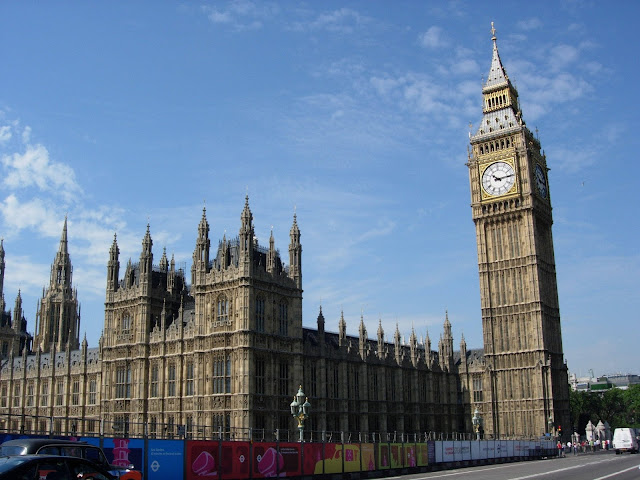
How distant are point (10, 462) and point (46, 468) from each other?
767 mm

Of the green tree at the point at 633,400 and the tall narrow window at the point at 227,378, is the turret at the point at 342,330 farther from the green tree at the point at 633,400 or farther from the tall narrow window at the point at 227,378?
the green tree at the point at 633,400

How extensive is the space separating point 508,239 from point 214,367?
4383 centimetres

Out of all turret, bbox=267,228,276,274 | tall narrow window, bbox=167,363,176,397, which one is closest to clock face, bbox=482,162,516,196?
turret, bbox=267,228,276,274

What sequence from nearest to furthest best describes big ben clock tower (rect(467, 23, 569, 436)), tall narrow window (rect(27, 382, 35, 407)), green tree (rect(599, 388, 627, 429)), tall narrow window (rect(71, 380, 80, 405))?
tall narrow window (rect(71, 380, 80, 405))
big ben clock tower (rect(467, 23, 569, 436))
tall narrow window (rect(27, 382, 35, 407))
green tree (rect(599, 388, 627, 429))

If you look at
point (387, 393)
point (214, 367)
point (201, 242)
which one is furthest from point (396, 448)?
point (387, 393)

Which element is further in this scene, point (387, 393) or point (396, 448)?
point (387, 393)

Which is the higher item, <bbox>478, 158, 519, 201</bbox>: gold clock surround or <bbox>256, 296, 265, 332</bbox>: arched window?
<bbox>478, 158, 519, 201</bbox>: gold clock surround

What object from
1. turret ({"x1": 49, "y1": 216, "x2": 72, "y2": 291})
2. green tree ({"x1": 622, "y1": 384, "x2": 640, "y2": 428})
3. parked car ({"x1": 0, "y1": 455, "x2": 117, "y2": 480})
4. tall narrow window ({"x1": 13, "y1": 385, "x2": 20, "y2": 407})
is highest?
turret ({"x1": 49, "y1": 216, "x2": 72, "y2": 291})

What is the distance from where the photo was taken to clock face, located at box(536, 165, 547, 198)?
3435 inches

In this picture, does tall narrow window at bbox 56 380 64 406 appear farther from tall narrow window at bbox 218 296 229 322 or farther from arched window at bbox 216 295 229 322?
tall narrow window at bbox 218 296 229 322

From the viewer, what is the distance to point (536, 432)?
7762 centimetres

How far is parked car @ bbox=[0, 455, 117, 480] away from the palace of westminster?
2837 cm

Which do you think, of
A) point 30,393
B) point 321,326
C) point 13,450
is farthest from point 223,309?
point 30,393

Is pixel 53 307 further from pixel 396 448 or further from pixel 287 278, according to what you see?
pixel 396 448
